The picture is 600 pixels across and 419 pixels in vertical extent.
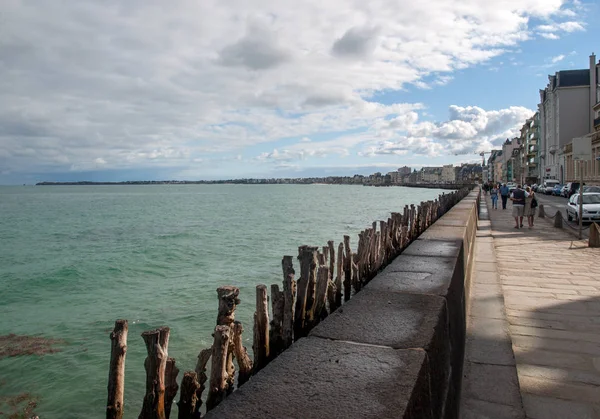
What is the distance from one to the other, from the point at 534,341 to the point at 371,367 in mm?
3572

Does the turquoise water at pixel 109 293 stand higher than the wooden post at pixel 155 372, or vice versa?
the wooden post at pixel 155 372

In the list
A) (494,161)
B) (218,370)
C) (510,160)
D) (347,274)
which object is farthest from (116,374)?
(494,161)

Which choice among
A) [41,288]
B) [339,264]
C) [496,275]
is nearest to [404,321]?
[339,264]

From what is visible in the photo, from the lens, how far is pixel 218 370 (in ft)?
7.66

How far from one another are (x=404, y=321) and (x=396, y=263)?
2.21 meters

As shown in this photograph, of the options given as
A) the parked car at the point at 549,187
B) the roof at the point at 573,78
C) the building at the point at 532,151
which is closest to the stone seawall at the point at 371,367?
the parked car at the point at 549,187

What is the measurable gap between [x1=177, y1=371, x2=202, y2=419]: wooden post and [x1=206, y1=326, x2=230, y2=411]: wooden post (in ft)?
0.26

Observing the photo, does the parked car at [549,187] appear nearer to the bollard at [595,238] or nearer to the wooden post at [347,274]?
the bollard at [595,238]

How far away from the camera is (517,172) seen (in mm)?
126125

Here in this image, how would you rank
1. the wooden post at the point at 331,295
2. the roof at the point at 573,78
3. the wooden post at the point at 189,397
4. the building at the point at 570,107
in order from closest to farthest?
1. the wooden post at the point at 189,397
2. the wooden post at the point at 331,295
3. the building at the point at 570,107
4. the roof at the point at 573,78

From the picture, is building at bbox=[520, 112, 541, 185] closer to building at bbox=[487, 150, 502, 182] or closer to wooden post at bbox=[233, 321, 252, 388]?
building at bbox=[487, 150, 502, 182]

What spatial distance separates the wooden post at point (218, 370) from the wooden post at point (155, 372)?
0.79 feet

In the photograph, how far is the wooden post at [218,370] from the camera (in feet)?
7.65

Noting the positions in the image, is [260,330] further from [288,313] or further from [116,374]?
[116,374]
